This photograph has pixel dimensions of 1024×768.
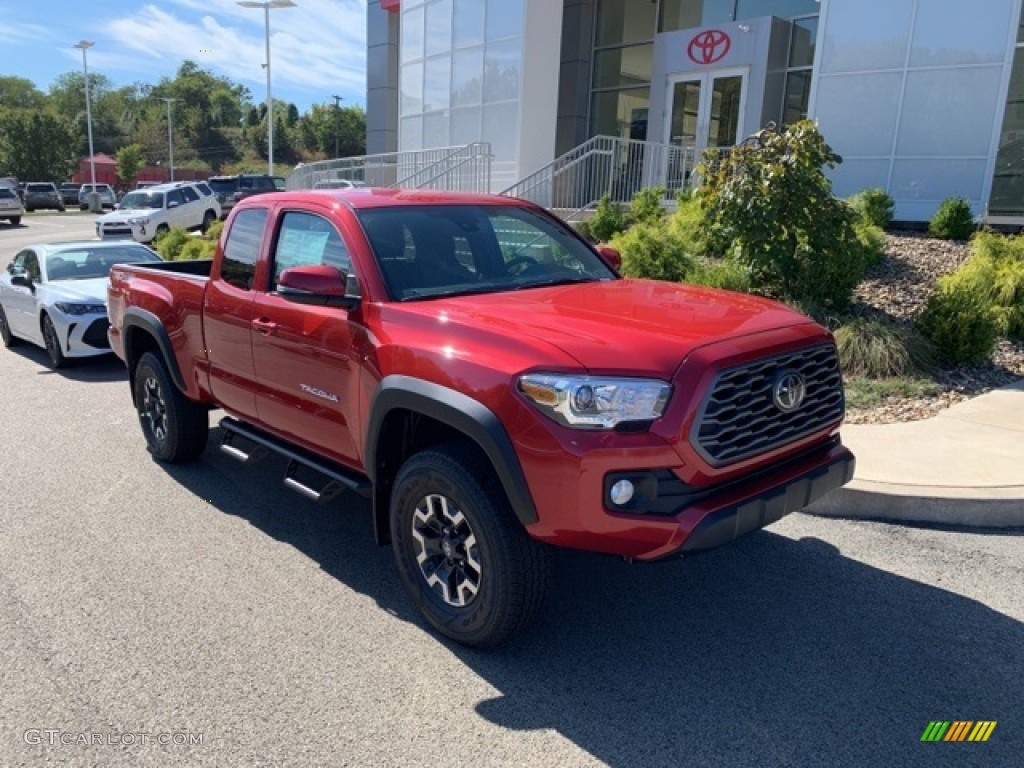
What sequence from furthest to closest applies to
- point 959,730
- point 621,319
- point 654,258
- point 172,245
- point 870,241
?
point 172,245 < point 870,241 < point 654,258 < point 621,319 < point 959,730

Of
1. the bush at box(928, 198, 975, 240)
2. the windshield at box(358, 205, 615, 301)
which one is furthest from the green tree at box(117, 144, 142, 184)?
the windshield at box(358, 205, 615, 301)

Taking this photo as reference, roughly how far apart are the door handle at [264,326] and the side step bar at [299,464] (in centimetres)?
65

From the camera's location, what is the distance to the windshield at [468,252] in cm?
400

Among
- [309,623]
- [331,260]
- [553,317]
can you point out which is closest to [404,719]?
[309,623]

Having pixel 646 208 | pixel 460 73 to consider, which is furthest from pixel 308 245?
pixel 460 73

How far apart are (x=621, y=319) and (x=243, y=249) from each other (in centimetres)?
262

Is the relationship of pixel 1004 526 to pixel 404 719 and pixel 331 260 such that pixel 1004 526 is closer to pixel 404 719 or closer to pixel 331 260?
pixel 404 719

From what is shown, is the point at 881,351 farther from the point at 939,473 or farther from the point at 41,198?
the point at 41,198

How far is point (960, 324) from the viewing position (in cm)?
762

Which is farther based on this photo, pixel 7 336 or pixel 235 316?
pixel 7 336

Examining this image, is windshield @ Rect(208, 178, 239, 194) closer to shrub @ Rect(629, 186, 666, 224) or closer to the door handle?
shrub @ Rect(629, 186, 666, 224)

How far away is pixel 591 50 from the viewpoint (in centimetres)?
2042

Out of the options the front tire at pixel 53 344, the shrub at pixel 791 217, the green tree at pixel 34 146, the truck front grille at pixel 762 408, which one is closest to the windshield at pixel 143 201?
the front tire at pixel 53 344

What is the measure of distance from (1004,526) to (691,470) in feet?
9.87
